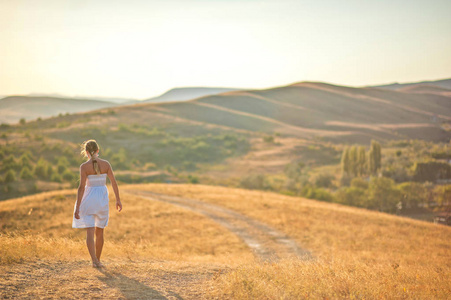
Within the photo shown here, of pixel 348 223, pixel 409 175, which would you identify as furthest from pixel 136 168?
pixel 348 223

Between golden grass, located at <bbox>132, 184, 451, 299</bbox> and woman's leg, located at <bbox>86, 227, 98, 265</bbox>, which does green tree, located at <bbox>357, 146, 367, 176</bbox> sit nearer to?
golden grass, located at <bbox>132, 184, 451, 299</bbox>

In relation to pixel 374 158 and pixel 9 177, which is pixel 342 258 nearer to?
pixel 374 158

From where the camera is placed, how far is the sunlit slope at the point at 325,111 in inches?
3324

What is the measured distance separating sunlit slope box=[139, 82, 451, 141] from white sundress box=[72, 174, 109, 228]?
2470 inches

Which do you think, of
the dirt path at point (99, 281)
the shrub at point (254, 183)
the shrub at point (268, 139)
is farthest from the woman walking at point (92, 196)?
the shrub at point (268, 139)

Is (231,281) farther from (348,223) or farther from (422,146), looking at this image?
(422,146)

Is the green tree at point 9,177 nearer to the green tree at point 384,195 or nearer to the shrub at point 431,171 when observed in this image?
the green tree at point 384,195

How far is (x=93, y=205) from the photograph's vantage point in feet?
24.8

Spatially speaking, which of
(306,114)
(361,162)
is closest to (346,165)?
(361,162)

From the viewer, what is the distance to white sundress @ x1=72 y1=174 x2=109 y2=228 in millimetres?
7570

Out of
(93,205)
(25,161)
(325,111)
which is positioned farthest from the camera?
(325,111)

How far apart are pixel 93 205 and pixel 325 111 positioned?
436 feet

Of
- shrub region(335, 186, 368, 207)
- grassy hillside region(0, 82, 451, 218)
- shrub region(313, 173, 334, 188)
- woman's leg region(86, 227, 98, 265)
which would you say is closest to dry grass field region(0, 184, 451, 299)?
woman's leg region(86, 227, 98, 265)

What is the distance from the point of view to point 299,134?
105688 mm
